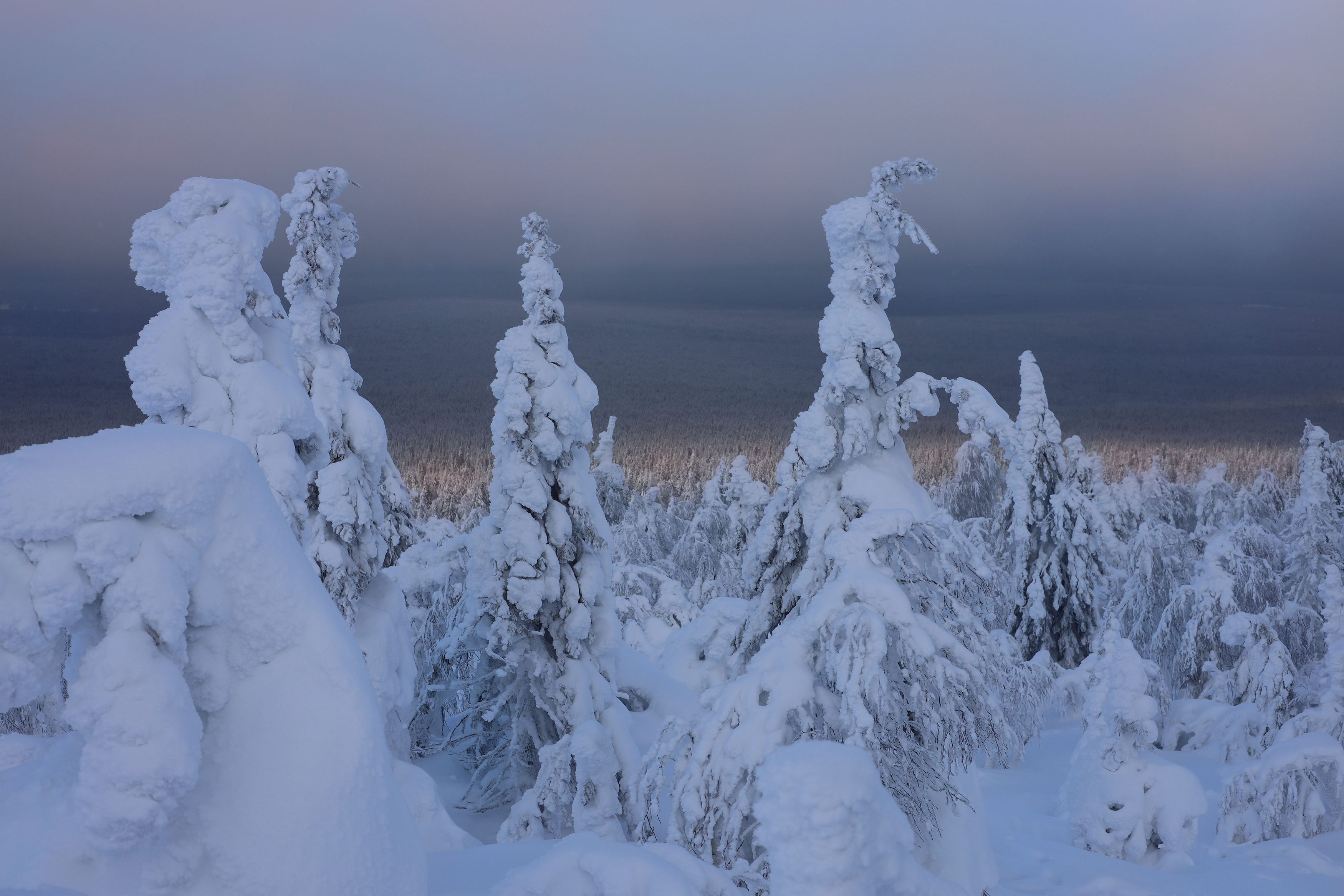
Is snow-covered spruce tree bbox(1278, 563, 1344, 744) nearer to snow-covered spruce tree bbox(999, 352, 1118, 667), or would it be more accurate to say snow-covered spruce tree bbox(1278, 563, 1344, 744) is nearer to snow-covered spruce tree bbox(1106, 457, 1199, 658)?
snow-covered spruce tree bbox(999, 352, 1118, 667)

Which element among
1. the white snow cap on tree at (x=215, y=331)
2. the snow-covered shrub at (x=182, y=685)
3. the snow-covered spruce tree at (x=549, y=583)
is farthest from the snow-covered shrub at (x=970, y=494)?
the snow-covered shrub at (x=182, y=685)

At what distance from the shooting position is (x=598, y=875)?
13.9ft

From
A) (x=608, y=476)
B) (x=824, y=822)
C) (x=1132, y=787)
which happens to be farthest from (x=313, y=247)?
(x=608, y=476)

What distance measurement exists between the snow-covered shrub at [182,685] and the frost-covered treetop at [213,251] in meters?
5.52

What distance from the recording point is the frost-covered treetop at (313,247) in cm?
1205

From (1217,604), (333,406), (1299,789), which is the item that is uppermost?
(333,406)

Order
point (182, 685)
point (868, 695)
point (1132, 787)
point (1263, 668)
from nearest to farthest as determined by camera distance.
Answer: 1. point (182, 685)
2. point (868, 695)
3. point (1132, 787)
4. point (1263, 668)

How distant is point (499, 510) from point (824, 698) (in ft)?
28.5

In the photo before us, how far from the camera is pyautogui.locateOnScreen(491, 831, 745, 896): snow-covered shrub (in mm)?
4184

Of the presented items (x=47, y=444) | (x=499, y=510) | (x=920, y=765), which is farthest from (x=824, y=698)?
Answer: (x=499, y=510)

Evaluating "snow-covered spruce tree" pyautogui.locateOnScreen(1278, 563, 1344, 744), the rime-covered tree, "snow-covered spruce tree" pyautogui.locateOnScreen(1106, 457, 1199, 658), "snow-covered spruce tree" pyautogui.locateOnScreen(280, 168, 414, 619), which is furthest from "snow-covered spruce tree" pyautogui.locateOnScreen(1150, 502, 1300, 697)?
"snow-covered spruce tree" pyautogui.locateOnScreen(280, 168, 414, 619)

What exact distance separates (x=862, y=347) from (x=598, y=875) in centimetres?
775

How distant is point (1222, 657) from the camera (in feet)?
84.3

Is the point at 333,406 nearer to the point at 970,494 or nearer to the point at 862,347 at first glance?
the point at 862,347
